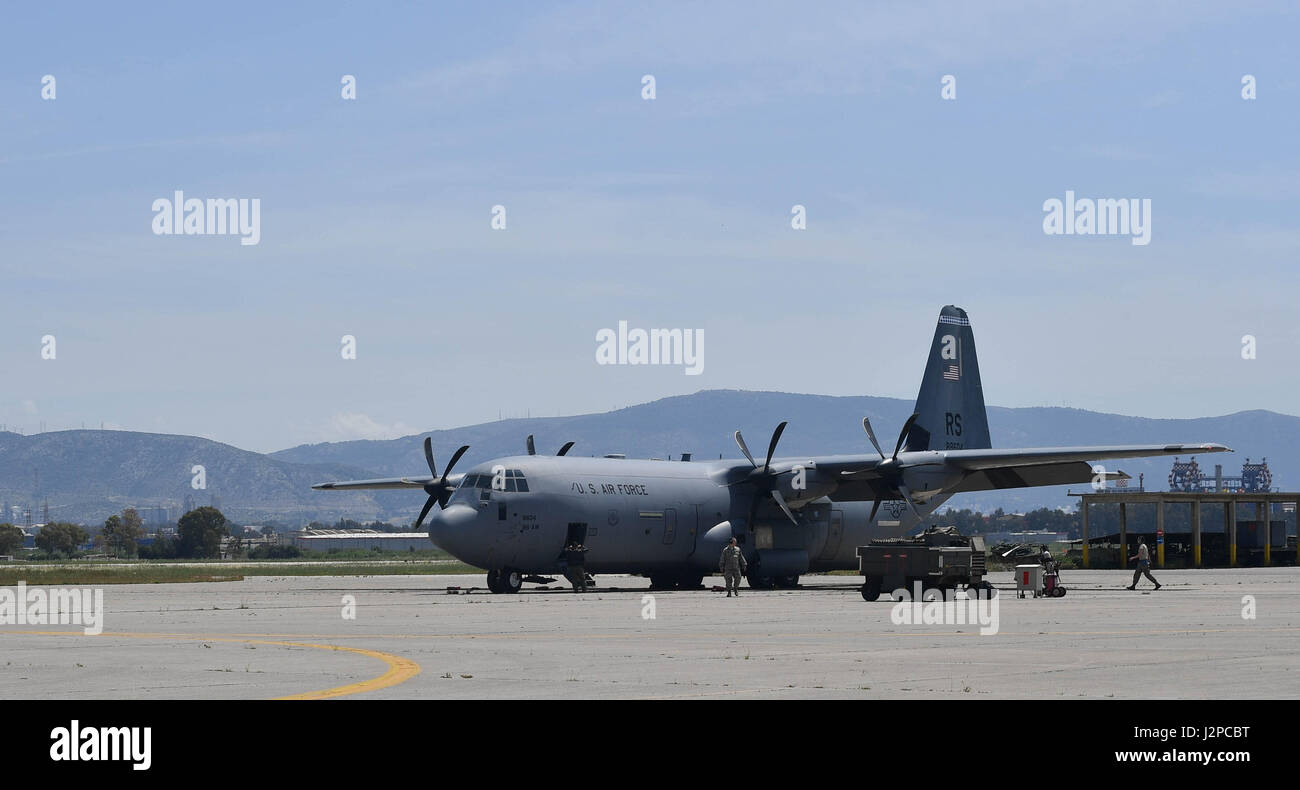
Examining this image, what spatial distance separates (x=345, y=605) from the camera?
3700cm

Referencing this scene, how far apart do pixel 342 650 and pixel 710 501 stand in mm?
28386

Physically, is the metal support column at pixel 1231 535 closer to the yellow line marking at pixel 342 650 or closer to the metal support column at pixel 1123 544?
the metal support column at pixel 1123 544

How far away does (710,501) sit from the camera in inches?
1946

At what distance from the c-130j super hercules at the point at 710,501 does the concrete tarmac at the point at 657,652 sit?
6.96m

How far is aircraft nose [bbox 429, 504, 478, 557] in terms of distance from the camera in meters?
42.6

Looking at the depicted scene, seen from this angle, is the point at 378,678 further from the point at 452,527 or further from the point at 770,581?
the point at 770,581

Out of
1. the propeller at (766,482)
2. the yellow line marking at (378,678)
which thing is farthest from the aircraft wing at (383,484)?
the yellow line marking at (378,678)

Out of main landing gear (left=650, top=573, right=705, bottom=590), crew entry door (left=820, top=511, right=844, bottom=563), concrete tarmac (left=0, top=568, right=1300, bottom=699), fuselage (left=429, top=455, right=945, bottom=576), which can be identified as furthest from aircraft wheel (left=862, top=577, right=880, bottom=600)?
crew entry door (left=820, top=511, right=844, bottom=563)

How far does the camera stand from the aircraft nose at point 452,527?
4259cm

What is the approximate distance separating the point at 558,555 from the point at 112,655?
25.0 metres

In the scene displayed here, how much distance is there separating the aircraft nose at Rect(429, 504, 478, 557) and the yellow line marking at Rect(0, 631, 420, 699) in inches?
663
